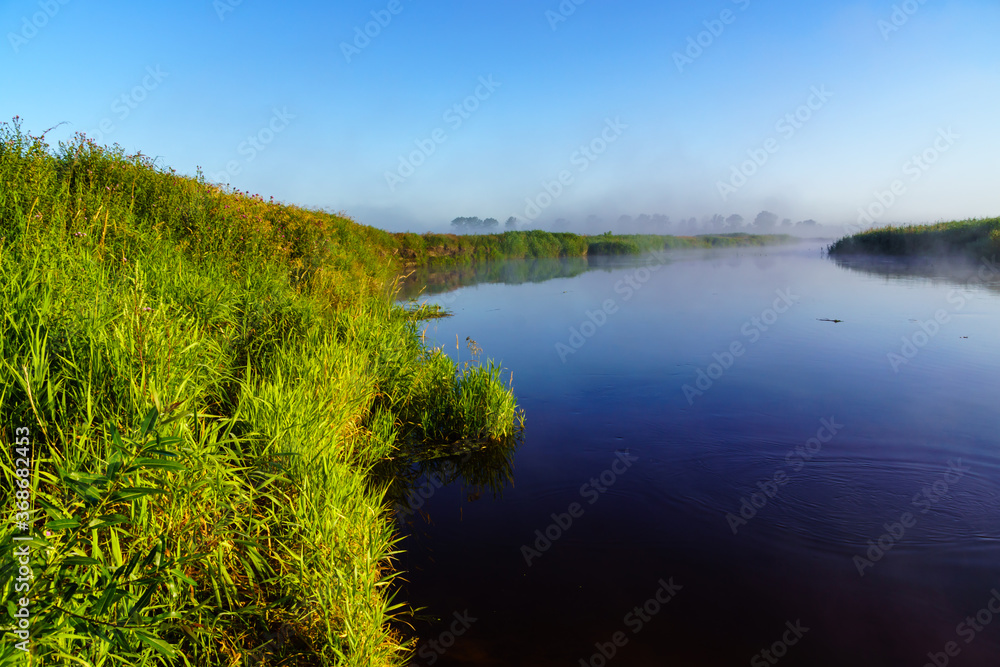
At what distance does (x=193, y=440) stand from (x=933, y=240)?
144ft

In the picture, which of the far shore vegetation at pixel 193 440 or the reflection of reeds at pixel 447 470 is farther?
the reflection of reeds at pixel 447 470

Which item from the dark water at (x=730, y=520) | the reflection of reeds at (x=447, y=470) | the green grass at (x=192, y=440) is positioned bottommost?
the dark water at (x=730, y=520)

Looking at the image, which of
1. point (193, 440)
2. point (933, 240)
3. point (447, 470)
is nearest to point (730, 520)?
point (447, 470)

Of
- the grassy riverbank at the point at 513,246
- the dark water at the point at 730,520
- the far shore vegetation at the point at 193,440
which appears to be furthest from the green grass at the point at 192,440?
the grassy riverbank at the point at 513,246

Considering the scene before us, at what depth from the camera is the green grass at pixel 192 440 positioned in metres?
2.11

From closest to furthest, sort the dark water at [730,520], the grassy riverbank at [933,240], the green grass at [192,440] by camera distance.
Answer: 1. the green grass at [192,440]
2. the dark water at [730,520]
3. the grassy riverbank at [933,240]

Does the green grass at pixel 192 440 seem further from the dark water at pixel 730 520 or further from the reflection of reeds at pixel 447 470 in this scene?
the dark water at pixel 730 520

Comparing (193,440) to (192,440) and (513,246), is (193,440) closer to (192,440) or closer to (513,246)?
(192,440)

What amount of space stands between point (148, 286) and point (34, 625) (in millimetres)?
3851

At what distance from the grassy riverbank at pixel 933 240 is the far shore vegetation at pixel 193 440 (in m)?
34.0

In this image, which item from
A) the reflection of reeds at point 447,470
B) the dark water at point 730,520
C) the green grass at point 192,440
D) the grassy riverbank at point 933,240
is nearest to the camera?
the green grass at point 192,440

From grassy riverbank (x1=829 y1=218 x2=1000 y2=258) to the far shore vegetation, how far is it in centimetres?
3402

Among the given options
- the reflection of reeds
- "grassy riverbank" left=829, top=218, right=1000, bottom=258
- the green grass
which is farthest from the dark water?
"grassy riverbank" left=829, top=218, right=1000, bottom=258

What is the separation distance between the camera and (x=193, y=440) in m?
2.90
